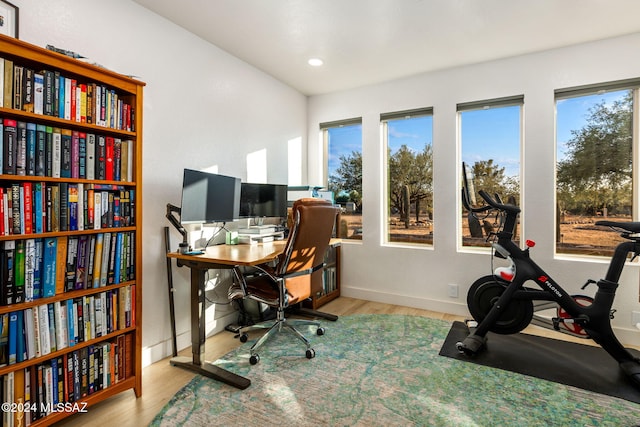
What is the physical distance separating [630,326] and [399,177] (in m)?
2.41

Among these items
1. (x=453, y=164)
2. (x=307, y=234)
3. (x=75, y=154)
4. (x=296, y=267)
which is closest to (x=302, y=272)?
(x=296, y=267)

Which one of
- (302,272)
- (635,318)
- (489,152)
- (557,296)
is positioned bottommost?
(635,318)

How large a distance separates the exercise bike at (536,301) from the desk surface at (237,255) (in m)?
1.59

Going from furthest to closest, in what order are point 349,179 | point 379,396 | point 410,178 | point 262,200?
1. point 349,179
2. point 410,178
3. point 262,200
4. point 379,396

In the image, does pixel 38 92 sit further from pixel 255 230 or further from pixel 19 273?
pixel 255 230

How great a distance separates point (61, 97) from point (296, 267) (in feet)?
5.51

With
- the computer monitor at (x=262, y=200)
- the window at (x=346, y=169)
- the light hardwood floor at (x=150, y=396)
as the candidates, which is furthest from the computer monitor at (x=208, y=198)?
the window at (x=346, y=169)

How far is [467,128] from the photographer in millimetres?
3367

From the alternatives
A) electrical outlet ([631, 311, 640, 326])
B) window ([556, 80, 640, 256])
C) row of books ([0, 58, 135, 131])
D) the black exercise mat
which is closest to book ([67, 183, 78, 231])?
row of books ([0, 58, 135, 131])

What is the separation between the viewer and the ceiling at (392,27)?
2.27 metres

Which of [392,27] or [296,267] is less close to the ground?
[392,27]

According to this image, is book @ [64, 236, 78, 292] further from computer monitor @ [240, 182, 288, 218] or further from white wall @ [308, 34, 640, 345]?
white wall @ [308, 34, 640, 345]

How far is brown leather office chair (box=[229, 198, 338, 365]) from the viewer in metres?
2.25

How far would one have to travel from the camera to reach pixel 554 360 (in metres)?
2.35
